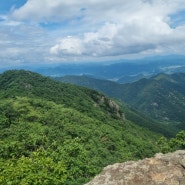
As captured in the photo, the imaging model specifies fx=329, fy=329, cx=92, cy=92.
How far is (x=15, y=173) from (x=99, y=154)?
113 ft

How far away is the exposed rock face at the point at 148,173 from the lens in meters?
29.9

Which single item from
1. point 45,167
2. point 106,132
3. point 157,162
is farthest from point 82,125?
point 157,162

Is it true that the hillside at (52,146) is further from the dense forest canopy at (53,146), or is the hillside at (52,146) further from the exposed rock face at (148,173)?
the exposed rock face at (148,173)

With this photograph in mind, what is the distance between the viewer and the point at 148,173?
31078mm

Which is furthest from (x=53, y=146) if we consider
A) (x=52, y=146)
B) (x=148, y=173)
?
(x=148, y=173)

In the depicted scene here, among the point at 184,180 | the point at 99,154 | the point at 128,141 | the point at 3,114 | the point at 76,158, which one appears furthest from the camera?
the point at 128,141

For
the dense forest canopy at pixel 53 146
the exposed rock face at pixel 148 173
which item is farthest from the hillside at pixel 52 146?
the exposed rock face at pixel 148 173

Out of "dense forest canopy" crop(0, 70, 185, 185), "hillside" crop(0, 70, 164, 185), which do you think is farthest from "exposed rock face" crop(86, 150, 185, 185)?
"dense forest canopy" crop(0, 70, 185, 185)

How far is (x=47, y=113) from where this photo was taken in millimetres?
113312

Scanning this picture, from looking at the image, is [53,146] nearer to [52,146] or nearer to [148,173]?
[52,146]

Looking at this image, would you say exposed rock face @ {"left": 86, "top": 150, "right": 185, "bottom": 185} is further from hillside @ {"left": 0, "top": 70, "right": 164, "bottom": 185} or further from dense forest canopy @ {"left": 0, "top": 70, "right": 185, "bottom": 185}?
dense forest canopy @ {"left": 0, "top": 70, "right": 185, "bottom": 185}

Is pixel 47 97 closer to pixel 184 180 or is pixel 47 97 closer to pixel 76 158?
pixel 76 158

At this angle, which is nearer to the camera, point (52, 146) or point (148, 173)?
point (148, 173)

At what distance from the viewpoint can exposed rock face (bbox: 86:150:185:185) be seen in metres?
29.9
